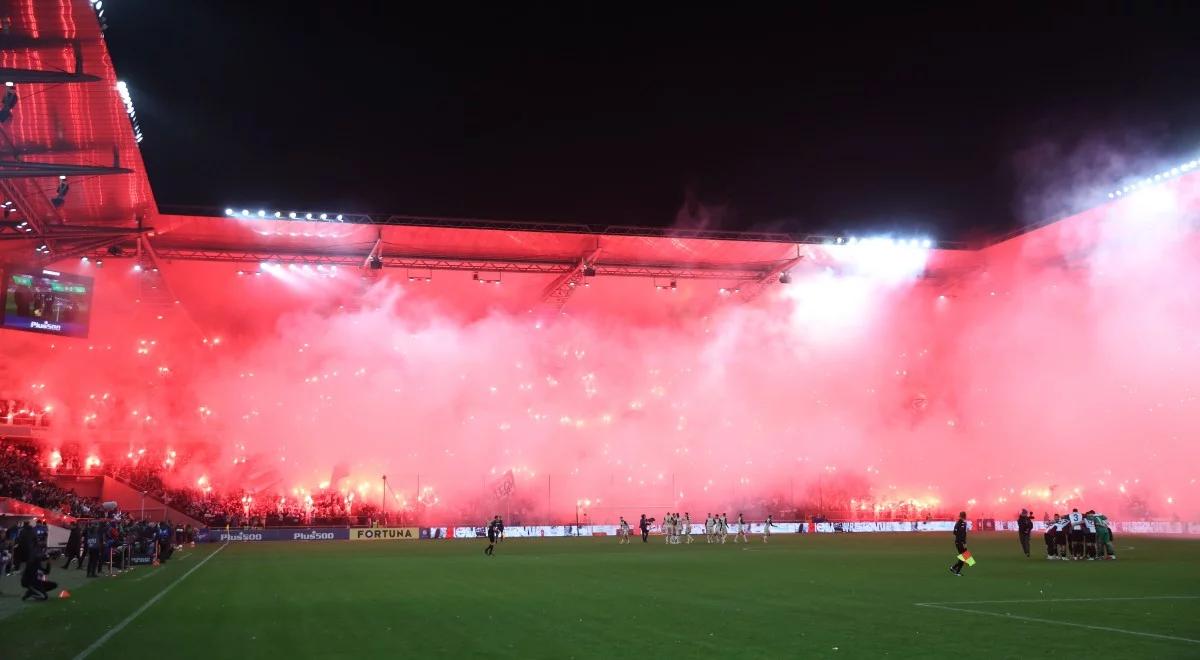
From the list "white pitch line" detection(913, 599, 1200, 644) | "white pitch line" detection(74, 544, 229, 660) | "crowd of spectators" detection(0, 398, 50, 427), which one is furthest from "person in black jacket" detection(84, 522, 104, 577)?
"crowd of spectators" detection(0, 398, 50, 427)

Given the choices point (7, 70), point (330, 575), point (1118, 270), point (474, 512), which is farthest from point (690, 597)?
point (474, 512)

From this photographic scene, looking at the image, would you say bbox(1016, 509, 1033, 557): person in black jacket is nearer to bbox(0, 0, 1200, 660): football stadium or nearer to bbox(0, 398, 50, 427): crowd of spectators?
bbox(0, 0, 1200, 660): football stadium

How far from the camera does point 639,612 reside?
1197 centimetres

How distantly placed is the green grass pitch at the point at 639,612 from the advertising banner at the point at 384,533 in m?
22.7

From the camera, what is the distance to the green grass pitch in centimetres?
897

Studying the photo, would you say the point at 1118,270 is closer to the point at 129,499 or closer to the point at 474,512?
the point at 474,512

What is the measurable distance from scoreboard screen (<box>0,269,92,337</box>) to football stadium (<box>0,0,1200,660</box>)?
10cm

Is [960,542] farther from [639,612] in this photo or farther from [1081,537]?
[639,612]

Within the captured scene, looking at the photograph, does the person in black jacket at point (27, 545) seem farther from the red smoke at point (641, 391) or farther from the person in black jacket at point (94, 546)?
the red smoke at point (641, 391)

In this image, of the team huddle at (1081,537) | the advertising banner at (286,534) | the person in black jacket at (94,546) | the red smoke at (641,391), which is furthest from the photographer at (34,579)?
the advertising banner at (286,534)

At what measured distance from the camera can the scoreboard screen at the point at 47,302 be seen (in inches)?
1159

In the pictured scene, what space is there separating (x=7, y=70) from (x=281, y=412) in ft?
101

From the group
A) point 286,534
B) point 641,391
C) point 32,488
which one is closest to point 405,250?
point 286,534

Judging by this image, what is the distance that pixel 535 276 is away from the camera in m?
44.0
